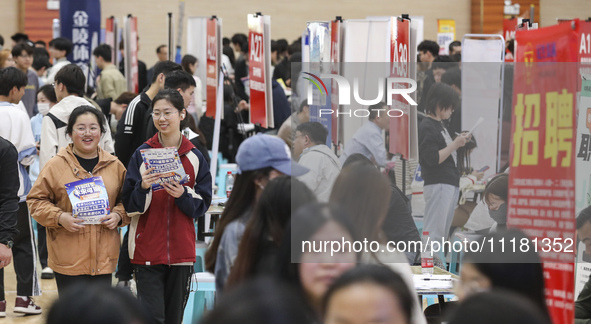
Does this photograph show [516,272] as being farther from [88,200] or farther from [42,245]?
[42,245]

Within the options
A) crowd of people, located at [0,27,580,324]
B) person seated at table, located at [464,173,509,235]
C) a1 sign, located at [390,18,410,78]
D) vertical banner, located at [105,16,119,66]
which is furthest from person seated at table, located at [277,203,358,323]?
vertical banner, located at [105,16,119,66]

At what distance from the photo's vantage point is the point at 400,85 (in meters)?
3.94

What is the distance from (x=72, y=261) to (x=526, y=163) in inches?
100

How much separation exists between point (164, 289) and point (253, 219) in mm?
1992

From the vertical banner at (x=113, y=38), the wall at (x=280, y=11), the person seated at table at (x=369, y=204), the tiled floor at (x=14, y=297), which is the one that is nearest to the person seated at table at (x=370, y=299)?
the person seated at table at (x=369, y=204)

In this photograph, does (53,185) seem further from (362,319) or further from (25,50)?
(25,50)

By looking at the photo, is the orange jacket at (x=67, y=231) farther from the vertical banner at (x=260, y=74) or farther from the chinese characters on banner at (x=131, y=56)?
the chinese characters on banner at (x=131, y=56)

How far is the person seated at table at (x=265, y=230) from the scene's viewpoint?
254cm

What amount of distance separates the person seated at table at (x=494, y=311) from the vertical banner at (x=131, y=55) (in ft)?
26.7

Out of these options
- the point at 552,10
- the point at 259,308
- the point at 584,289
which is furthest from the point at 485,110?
the point at 552,10

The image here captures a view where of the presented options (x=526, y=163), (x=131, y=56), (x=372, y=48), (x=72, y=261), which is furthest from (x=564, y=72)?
(x=131, y=56)

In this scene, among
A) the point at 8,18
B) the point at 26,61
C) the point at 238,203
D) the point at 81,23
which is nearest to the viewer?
the point at 238,203

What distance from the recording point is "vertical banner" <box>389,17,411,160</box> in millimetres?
4133

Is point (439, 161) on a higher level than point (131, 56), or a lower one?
lower
